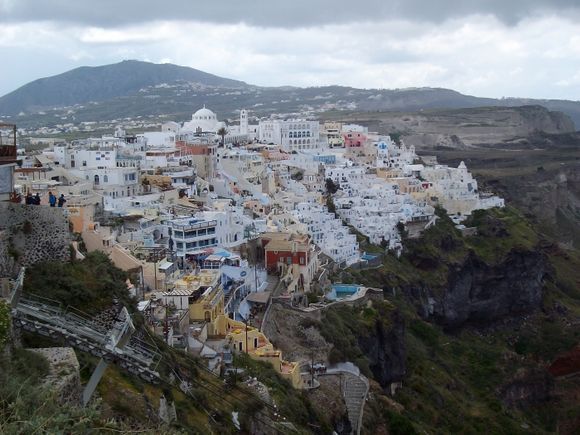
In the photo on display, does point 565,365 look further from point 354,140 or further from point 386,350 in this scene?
point 354,140

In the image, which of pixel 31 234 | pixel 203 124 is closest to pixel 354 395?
pixel 31 234

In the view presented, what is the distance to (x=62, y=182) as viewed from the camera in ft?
124

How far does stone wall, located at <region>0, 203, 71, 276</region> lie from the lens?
52.6ft

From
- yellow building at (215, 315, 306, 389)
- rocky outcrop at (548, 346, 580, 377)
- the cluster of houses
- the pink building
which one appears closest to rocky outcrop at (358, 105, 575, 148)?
the pink building

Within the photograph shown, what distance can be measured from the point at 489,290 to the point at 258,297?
28.0m

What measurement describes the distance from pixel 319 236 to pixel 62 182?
11873mm

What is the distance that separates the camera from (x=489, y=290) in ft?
178

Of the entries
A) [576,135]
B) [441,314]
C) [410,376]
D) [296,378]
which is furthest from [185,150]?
[576,135]

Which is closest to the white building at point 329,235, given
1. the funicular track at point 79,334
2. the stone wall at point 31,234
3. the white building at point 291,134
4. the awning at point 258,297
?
the awning at point 258,297

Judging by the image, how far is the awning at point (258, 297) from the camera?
29.3 metres

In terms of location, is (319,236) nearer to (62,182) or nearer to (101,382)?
(62,182)

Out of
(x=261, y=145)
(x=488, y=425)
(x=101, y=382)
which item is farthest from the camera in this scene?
(x=261, y=145)

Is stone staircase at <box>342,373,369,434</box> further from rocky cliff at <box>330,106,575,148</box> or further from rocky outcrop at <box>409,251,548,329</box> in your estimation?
rocky cliff at <box>330,106,575,148</box>

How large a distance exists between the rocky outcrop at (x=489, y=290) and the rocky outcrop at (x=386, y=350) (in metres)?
12.2
